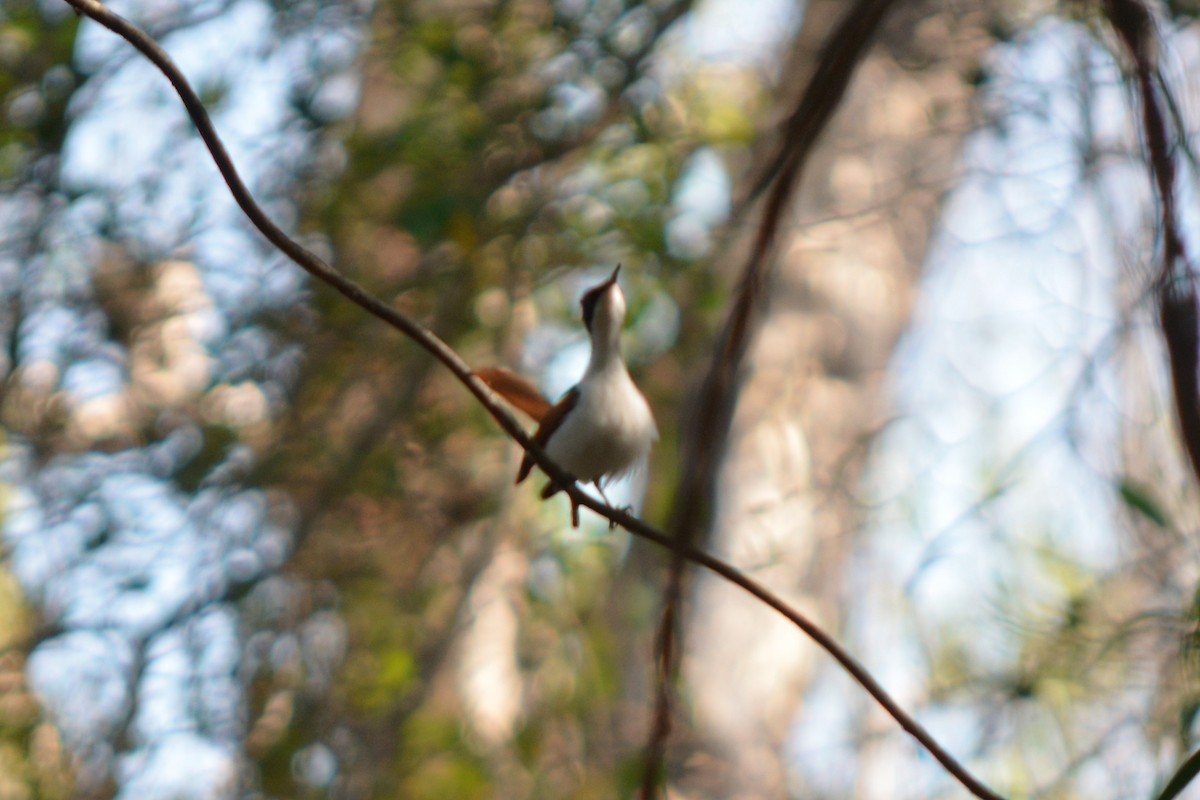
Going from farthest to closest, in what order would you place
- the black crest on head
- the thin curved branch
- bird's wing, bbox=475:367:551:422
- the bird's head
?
the black crest on head
the bird's head
bird's wing, bbox=475:367:551:422
the thin curved branch

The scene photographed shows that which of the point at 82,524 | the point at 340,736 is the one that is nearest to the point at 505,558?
the point at 340,736

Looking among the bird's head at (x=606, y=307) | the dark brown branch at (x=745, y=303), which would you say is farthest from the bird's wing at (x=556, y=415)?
the dark brown branch at (x=745, y=303)

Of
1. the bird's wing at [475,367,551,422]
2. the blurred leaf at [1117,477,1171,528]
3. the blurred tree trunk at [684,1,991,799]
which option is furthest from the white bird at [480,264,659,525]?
the blurred tree trunk at [684,1,991,799]

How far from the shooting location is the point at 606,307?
11.5ft

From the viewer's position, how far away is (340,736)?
22.6 ft

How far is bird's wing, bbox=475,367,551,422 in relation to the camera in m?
2.40

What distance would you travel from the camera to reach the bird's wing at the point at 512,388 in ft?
7.86

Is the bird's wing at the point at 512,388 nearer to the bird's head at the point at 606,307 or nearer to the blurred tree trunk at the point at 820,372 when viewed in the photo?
the bird's head at the point at 606,307

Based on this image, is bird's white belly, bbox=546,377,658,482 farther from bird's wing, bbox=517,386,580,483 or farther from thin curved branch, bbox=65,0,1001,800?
thin curved branch, bbox=65,0,1001,800

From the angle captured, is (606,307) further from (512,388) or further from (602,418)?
(512,388)

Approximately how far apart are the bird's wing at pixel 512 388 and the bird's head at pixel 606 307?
52cm

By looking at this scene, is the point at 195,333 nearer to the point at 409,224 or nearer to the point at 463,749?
the point at 409,224

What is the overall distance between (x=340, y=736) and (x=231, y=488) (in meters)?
1.71

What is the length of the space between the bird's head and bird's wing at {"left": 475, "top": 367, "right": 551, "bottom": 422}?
0.52 m
